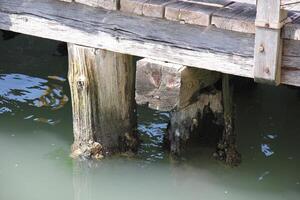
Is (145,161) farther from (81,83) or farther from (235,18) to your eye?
(235,18)

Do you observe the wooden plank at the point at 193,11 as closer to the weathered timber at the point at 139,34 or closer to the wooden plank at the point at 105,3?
the weathered timber at the point at 139,34

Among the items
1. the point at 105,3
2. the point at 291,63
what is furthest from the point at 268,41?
the point at 105,3

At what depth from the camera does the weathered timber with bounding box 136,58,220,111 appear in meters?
4.66

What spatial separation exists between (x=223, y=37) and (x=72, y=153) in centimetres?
195

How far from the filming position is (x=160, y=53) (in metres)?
4.76

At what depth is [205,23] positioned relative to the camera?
176 inches

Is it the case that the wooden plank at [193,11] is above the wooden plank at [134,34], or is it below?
above

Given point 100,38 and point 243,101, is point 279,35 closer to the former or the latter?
point 100,38

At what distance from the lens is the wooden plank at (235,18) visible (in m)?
4.32

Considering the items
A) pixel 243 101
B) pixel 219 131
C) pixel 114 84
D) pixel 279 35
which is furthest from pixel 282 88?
pixel 279 35

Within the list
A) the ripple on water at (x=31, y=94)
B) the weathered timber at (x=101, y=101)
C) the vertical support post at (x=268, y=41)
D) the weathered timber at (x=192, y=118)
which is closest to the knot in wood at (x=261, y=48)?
the vertical support post at (x=268, y=41)

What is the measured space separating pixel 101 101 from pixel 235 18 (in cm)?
151

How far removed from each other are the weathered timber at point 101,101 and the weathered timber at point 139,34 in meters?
0.17

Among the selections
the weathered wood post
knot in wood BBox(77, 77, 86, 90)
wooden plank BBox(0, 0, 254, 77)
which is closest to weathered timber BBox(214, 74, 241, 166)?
the weathered wood post
